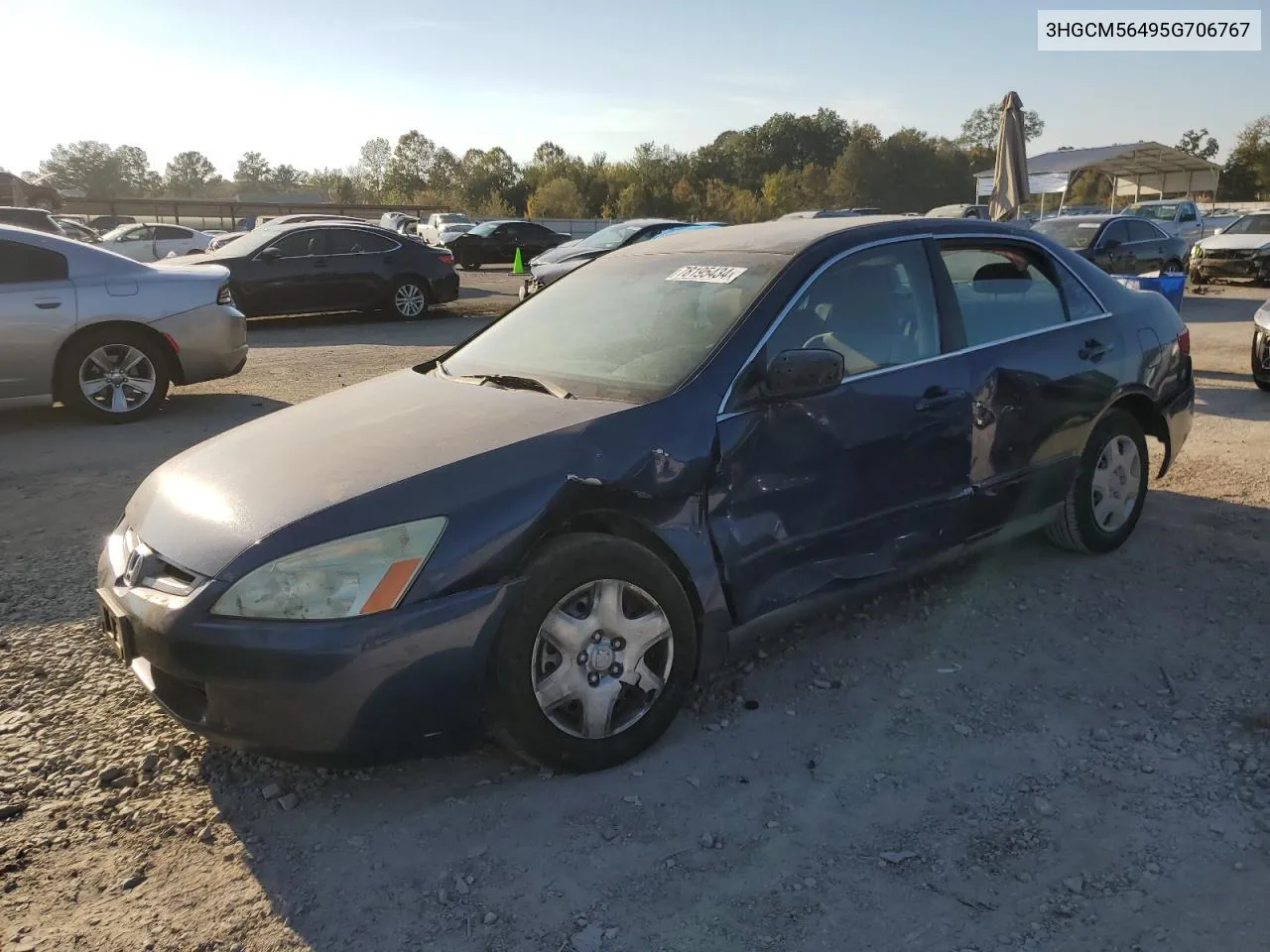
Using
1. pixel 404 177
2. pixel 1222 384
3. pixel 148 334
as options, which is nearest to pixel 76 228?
pixel 148 334

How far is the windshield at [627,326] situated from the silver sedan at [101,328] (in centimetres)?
465

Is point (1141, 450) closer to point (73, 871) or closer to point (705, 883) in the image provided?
point (705, 883)

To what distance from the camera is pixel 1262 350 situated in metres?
8.67

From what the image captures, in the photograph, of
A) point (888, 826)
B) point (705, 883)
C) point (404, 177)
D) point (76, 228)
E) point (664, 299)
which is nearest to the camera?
point (705, 883)

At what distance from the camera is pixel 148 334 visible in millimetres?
7715

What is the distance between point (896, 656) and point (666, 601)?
3.93 feet

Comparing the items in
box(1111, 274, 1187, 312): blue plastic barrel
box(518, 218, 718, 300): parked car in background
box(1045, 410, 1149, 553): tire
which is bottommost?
box(1045, 410, 1149, 553): tire

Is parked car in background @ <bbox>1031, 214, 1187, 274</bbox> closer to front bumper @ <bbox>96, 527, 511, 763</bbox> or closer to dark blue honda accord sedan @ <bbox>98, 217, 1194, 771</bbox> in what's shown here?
dark blue honda accord sedan @ <bbox>98, 217, 1194, 771</bbox>

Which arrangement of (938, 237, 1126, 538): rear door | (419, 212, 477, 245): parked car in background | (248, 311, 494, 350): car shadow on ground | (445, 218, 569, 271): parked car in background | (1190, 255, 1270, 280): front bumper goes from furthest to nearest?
(419, 212, 477, 245): parked car in background, (445, 218, 569, 271): parked car in background, (1190, 255, 1270, 280): front bumper, (248, 311, 494, 350): car shadow on ground, (938, 237, 1126, 538): rear door

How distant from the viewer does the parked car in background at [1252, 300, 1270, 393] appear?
8602mm

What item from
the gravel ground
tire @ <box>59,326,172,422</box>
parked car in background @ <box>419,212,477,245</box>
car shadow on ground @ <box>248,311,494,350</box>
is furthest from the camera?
parked car in background @ <box>419,212,477,245</box>

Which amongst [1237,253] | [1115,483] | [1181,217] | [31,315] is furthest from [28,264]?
[1181,217]

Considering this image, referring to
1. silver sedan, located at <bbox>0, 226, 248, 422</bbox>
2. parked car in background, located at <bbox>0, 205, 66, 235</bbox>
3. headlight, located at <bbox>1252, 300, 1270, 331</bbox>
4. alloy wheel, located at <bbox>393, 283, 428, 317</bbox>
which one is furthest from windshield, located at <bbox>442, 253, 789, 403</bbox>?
parked car in background, located at <bbox>0, 205, 66, 235</bbox>

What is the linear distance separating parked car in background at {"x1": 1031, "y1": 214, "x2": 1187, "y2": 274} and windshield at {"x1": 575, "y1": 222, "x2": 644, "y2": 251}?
629cm
